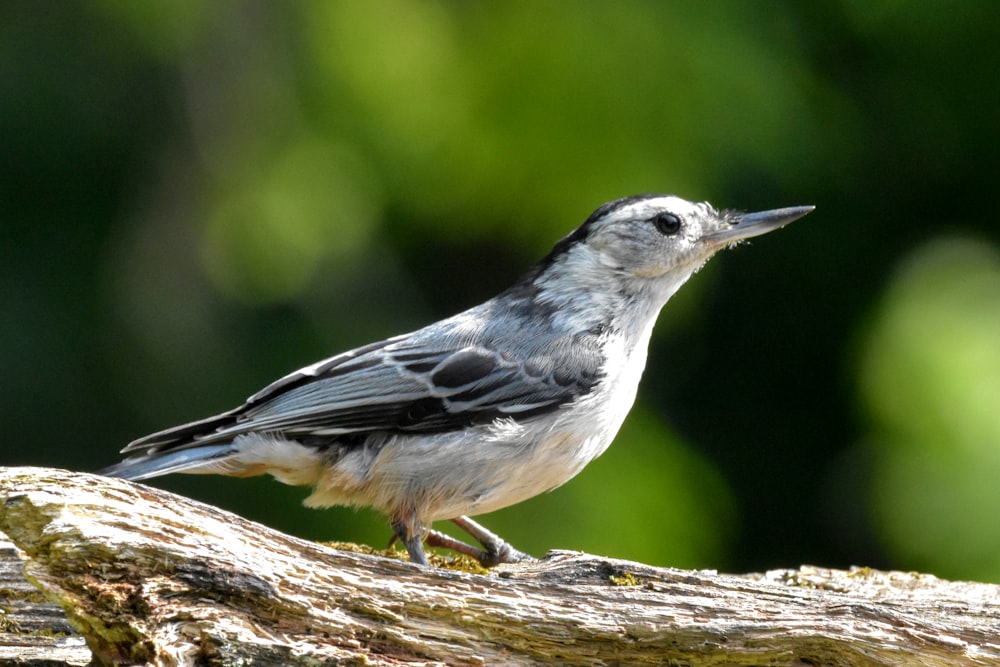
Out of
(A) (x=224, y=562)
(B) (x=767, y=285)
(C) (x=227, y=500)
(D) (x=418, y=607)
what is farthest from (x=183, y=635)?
(B) (x=767, y=285)

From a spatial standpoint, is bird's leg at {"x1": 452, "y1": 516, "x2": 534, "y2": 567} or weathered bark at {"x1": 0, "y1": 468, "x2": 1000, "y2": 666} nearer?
weathered bark at {"x1": 0, "y1": 468, "x2": 1000, "y2": 666}

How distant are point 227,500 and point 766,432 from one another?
236 centimetres

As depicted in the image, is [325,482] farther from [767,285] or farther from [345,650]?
[767,285]

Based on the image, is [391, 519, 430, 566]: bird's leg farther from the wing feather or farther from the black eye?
the black eye

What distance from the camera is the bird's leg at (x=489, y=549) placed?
4004 millimetres

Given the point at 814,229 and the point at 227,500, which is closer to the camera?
the point at 227,500

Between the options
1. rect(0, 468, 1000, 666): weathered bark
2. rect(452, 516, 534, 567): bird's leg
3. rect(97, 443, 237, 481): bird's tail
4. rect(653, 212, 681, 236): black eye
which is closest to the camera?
rect(0, 468, 1000, 666): weathered bark

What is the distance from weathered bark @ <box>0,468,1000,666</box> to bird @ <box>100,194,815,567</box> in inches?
25.1

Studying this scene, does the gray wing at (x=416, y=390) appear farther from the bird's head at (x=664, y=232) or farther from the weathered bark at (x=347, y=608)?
the weathered bark at (x=347, y=608)

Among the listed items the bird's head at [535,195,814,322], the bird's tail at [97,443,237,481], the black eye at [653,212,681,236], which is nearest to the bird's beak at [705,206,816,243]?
the bird's head at [535,195,814,322]

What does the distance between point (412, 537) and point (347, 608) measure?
1070 millimetres

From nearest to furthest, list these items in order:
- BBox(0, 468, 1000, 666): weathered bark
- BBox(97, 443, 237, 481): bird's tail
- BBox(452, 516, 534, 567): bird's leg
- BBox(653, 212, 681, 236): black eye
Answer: BBox(0, 468, 1000, 666): weathered bark, BBox(97, 443, 237, 481): bird's tail, BBox(452, 516, 534, 567): bird's leg, BBox(653, 212, 681, 236): black eye

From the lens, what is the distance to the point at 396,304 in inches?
208

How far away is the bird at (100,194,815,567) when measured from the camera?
11.7ft
